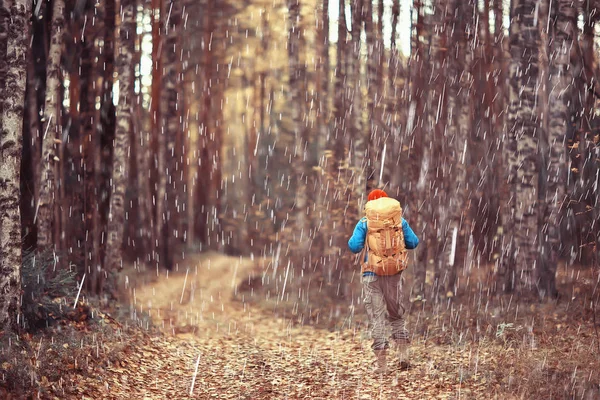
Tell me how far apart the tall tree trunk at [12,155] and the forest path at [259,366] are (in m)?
1.61

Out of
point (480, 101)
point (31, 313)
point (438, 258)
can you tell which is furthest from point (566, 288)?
point (31, 313)

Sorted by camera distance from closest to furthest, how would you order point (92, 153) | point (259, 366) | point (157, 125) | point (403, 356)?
1. point (403, 356)
2. point (259, 366)
3. point (92, 153)
4. point (157, 125)

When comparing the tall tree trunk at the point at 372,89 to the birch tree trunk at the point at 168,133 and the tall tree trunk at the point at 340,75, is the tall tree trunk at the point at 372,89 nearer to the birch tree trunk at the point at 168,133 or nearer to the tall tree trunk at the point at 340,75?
the tall tree trunk at the point at 340,75

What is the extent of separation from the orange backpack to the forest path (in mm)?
1438

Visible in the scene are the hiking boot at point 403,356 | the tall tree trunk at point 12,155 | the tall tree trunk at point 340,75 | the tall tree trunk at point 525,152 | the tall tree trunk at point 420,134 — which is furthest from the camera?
the tall tree trunk at point 340,75

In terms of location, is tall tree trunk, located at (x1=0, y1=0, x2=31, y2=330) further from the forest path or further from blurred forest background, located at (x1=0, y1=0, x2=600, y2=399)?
the forest path

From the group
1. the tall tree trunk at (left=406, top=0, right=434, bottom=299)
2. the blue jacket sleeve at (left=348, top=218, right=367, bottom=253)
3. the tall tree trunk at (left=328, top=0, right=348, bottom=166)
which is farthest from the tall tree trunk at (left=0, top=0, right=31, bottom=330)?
the tall tree trunk at (left=328, top=0, right=348, bottom=166)

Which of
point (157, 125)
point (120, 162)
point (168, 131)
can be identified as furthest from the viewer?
point (157, 125)

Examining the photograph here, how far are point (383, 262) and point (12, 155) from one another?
4886 millimetres

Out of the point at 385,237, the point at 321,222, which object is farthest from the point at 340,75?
the point at 385,237

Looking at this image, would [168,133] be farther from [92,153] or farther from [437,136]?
[437,136]

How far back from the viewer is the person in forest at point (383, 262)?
24.7ft

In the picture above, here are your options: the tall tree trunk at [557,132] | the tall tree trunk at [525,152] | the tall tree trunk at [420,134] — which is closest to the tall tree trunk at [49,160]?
the tall tree trunk at [420,134]

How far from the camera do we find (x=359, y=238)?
25.0 feet
